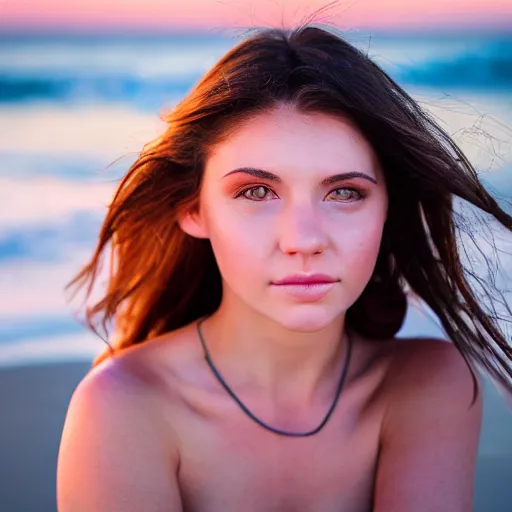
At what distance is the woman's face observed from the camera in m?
2.46

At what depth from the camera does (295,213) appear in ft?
8.06

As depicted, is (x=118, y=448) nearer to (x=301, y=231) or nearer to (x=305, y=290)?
(x=305, y=290)

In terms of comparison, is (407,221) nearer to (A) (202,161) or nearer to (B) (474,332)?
(B) (474,332)

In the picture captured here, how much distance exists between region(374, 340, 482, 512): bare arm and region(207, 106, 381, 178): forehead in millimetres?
669

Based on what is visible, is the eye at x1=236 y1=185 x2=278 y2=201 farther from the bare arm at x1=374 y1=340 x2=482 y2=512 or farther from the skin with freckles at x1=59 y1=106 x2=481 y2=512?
the bare arm at x1=374 y1=340 x2=482 y2=512

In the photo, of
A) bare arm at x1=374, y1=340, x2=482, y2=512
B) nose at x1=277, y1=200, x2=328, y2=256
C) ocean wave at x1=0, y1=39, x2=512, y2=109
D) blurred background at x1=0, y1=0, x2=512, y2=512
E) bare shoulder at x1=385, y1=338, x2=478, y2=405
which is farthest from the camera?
ocean wave at x1=0, y1=39, x2=512, y2=109

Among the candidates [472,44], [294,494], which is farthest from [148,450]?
[472,44]

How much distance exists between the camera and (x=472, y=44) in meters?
10.2

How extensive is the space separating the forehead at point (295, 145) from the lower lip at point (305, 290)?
0.92 ft

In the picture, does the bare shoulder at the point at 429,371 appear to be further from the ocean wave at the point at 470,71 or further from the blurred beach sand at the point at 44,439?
the ocean wave at the point at 470,71

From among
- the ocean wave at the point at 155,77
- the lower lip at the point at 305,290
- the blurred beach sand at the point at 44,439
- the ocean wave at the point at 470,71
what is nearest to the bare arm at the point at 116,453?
the lower lip at the point at 305,290

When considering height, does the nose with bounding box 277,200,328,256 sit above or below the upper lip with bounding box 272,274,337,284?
above

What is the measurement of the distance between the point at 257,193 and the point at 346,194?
232mm

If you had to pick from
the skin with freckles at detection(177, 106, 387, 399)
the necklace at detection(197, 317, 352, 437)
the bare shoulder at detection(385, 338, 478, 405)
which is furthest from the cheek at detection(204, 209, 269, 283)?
the bare shoulder at detection(385, 338, 478, 405)
